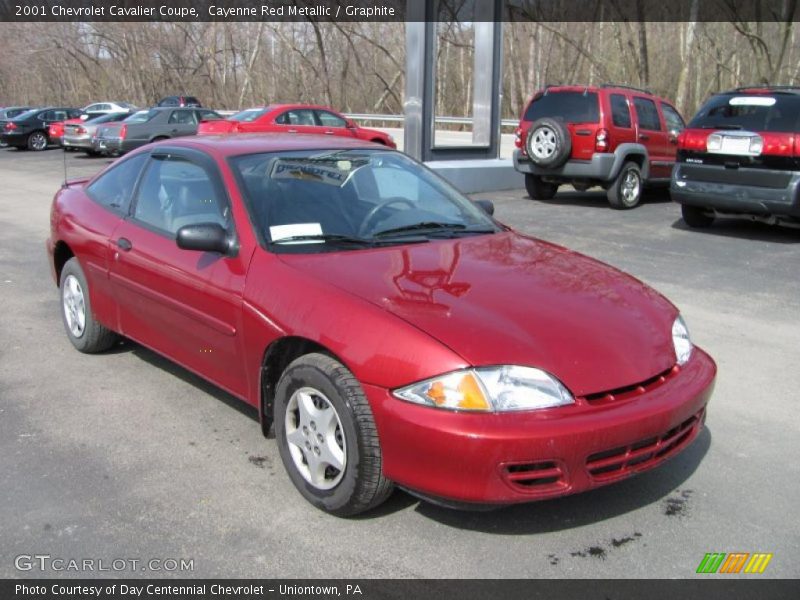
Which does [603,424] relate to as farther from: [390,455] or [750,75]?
[750,75]

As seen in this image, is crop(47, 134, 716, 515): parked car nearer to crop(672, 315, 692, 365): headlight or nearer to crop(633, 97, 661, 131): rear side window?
crop(672, 315, 692, 365): headlight

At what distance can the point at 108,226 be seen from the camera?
494cm

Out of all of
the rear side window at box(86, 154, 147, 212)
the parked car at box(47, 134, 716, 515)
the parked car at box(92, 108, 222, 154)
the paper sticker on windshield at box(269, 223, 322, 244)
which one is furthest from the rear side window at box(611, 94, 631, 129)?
the parked car at box(92, 108, 222, 154)

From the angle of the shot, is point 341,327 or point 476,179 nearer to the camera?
point 341,327

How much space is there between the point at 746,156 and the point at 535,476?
25.7ft

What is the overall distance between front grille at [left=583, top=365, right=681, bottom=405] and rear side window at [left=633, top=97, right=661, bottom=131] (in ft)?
35.4

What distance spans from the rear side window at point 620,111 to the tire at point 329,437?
1046cm

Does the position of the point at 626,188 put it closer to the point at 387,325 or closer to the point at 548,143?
the point at 548,143

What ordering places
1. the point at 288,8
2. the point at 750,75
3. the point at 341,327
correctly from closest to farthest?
the point at 341,327 → the point at 750,75 → the point at 288,8

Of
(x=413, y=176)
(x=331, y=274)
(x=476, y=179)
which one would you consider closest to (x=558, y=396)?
(x=331, y=274)

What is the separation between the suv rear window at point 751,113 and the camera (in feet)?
30.6

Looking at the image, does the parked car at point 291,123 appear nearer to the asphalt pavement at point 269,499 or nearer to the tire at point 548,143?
the tire at point 548,143

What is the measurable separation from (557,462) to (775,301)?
200 inches

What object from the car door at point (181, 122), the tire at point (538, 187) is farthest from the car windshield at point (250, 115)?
the tire at point (538, 187)
